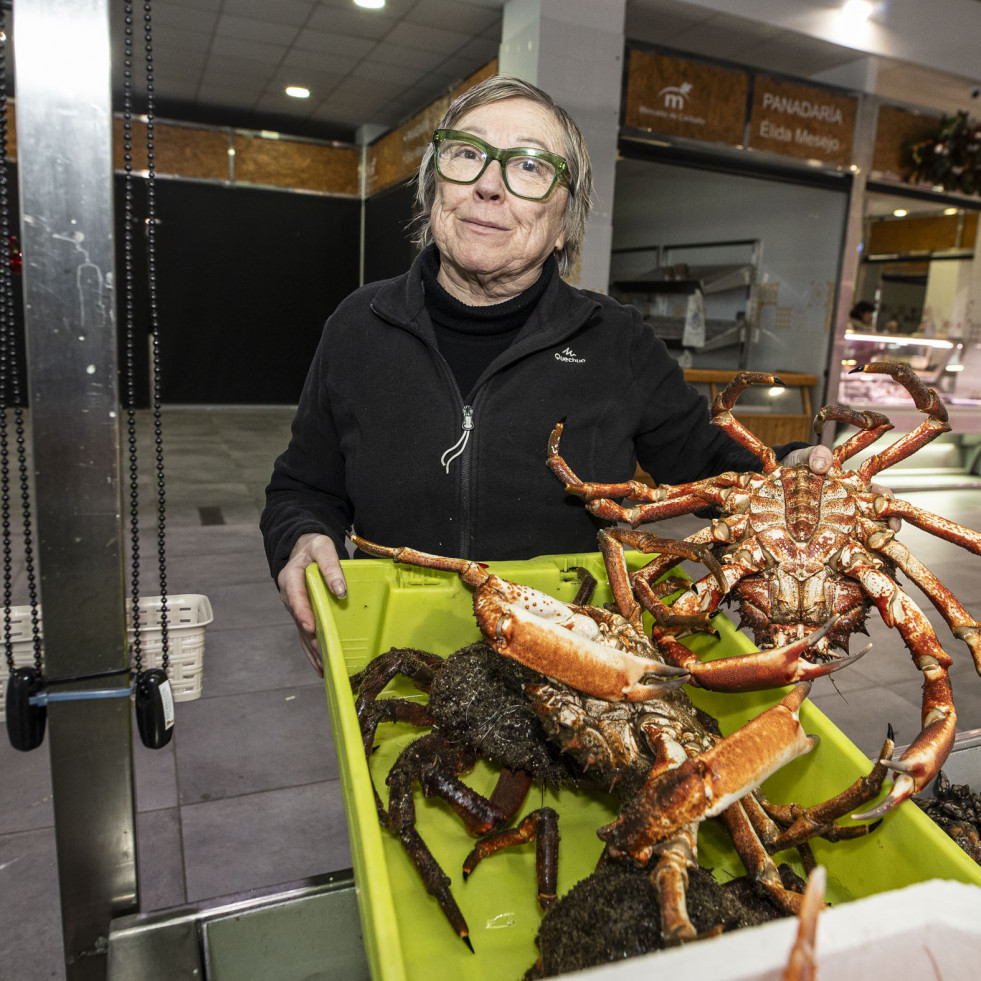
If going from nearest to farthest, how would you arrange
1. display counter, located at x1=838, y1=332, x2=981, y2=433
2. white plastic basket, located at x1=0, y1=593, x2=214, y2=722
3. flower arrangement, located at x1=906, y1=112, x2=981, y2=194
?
white plastic basket, located at x1=0, y1=593, x2=214, y2=722 → flower arrangement, located at x1=906, y1=112, x2=981, y2=194 → display counter, located at x1=838, y1=332, x2=981, y2=433

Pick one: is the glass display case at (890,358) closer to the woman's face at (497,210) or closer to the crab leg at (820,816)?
the woman's face at (497,210)

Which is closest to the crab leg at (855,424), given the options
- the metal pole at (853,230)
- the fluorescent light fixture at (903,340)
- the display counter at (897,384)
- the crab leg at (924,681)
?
the crab leg at (924,681)

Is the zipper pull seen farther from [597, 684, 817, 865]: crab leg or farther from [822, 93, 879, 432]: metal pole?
[822, 93, 879, 432]: metal pole

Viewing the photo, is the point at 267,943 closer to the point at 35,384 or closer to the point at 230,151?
the point at 35,384

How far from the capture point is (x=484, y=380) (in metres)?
1.56

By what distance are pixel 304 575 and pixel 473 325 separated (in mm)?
652

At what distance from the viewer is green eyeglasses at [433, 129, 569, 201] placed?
4.70 ft

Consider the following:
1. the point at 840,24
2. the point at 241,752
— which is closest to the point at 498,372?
the point at 241,752

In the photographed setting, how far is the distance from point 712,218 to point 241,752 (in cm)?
763

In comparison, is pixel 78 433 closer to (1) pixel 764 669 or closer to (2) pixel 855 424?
(1) pixel 764 669

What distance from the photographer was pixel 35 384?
0.95m

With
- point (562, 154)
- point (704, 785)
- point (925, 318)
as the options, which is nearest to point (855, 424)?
point (562, 154)

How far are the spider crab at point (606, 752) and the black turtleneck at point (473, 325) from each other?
494 millimetres

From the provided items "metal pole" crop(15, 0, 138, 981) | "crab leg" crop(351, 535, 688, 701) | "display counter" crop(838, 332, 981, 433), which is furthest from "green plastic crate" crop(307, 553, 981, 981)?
"display counter" crop(838, 332, 981, 433)
